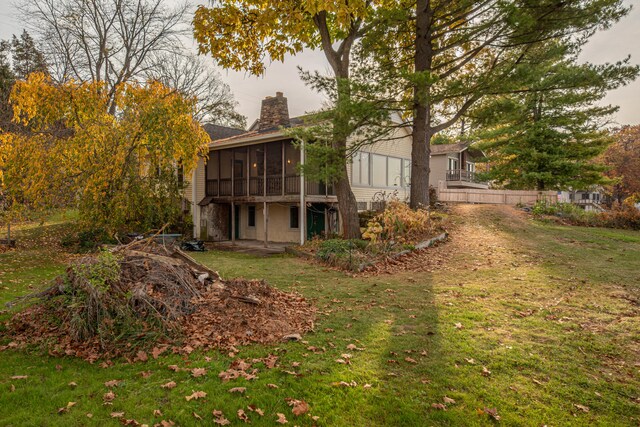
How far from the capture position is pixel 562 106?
73.6ft

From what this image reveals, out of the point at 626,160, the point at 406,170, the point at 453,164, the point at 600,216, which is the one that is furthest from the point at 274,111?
the point at 626,160

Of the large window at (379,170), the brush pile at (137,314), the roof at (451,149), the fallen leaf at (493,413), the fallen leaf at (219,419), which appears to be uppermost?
the roof at (451,149)

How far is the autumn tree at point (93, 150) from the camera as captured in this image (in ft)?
32.5

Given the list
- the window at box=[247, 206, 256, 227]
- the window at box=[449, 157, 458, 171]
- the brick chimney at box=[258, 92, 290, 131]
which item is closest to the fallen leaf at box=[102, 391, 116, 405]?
the window at box=[247, 206, 256, 227]

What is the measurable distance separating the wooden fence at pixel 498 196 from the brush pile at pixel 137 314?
19.8 meters

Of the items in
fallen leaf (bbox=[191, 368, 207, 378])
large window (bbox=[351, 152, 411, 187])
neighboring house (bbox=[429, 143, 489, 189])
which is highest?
neighboring house (bbox=[429, 143, 489, 189])

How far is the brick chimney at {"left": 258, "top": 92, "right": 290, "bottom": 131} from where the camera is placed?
19.4 m

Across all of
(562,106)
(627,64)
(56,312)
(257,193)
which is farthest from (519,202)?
(56,312)

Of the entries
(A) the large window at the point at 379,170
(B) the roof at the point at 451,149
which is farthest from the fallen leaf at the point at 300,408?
(B) the roof at the point at 451,149

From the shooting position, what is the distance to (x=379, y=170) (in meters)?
17.8

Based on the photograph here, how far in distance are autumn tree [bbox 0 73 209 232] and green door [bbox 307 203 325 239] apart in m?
6.97

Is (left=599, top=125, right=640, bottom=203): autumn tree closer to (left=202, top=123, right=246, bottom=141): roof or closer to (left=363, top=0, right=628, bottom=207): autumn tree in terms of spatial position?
(left=363, top=0, right=628, bottom=207): autumn tree

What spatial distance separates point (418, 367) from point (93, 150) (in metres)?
10.2

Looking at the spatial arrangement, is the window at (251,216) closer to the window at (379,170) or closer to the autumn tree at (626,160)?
the window at (379,170)
